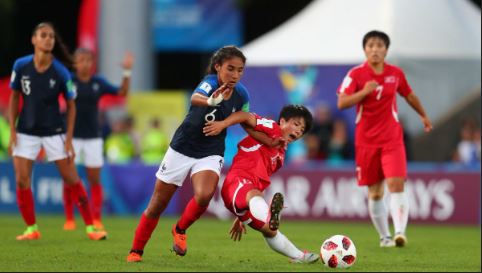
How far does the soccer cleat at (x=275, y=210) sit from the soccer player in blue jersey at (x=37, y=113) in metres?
4.10

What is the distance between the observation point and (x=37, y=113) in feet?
43.3

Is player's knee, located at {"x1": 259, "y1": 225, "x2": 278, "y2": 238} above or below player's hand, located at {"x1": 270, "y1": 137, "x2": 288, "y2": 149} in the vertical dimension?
below

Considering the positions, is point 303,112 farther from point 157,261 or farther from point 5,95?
point 5,95

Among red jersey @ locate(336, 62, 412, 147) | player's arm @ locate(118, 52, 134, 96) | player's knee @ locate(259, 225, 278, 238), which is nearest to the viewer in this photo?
player's knee @ locate(259, 225, 278, 238)

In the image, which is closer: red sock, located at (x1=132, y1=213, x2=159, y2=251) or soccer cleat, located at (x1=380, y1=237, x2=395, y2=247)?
red sock, located at (x1=132, y1=213, x2=159, y2=251)

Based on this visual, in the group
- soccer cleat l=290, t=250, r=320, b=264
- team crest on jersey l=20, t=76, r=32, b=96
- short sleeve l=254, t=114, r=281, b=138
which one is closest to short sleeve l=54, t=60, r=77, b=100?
team crest on jersey l=20, t=76, r=32, b=96

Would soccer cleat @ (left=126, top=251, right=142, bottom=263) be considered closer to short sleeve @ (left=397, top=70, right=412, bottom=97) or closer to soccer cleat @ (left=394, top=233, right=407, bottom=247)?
soccer cleat @ (left=394, top=233, right=407, bottom=247)

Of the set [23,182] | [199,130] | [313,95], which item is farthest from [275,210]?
[313,95]

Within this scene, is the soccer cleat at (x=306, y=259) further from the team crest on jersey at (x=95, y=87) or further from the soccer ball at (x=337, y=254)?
the team crest on jersey at (x=95, y=87)

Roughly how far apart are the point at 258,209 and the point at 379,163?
3.48 metres

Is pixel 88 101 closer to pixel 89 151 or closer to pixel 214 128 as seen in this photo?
pixel 89 151

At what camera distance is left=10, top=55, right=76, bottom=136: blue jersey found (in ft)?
43.0

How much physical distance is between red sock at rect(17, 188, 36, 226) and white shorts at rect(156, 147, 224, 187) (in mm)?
3217

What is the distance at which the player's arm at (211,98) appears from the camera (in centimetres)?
1002
